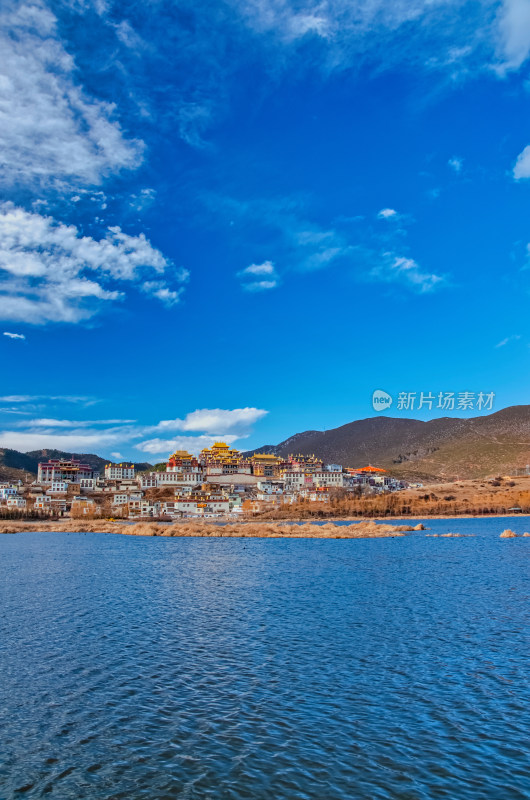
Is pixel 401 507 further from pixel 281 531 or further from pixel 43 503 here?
pixel 43 503

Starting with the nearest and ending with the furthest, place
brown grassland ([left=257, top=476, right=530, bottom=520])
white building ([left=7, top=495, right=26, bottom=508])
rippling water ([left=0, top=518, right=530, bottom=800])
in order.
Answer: rippling water ([left=0, top=518, right=530, bottom=800]), brown grassland ([left=257, top=476, right=530, bottom=520]), white building ([left=7, top=495, right=26, bottom=508])

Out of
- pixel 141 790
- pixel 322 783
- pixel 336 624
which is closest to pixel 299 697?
pixel 322 783

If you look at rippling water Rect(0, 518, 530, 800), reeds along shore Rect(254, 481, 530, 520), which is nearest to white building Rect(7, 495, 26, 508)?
reeds along shore Rect(254, 481, 530, 520)

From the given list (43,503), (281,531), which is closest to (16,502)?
(43,503)

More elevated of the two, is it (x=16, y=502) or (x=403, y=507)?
(x=16, y=502)

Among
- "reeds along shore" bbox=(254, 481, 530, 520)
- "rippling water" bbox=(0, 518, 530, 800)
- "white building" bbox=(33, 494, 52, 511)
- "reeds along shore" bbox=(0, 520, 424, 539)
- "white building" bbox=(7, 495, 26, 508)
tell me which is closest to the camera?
"rippling water" bbox=(0, 518, 530, 800)

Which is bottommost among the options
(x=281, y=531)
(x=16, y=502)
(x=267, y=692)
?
(x=267, y=692)

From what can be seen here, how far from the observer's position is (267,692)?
2006 centimetres

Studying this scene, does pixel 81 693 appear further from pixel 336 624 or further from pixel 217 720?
pixel 336 624

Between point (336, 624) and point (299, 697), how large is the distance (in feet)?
38.6

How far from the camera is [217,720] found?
57.6 ft

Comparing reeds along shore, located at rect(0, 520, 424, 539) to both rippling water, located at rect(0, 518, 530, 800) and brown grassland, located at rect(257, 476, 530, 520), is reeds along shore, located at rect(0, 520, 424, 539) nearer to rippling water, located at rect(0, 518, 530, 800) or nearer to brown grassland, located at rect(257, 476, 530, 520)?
brown grassland, located at rect(257, 476, 530, 520)

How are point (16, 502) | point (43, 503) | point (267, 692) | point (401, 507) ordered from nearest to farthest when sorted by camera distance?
point (267, 692) < point (401, 507) < point (43, 503) < point (16, 502)

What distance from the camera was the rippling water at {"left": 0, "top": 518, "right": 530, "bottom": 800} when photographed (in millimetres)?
13984
